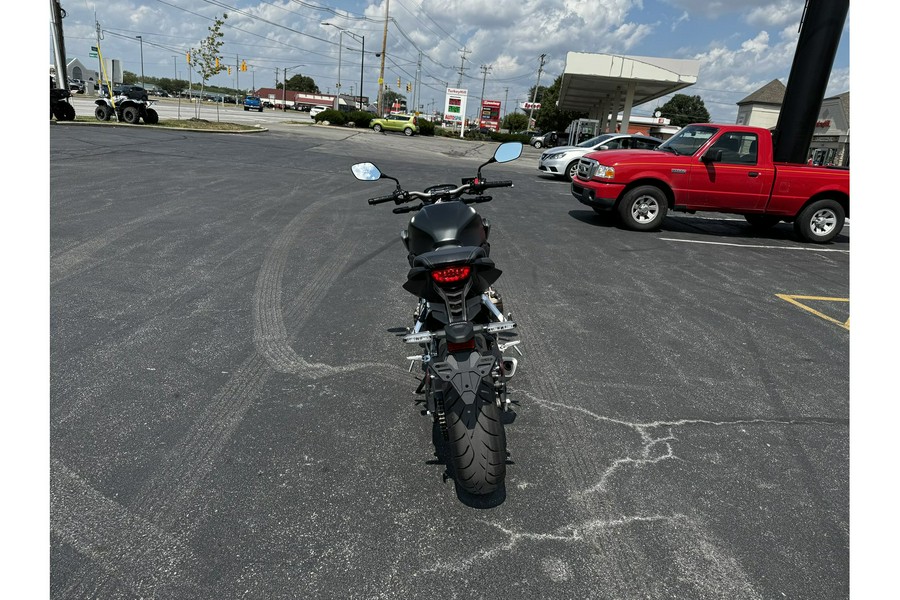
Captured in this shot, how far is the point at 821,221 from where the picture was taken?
1066 centimetres

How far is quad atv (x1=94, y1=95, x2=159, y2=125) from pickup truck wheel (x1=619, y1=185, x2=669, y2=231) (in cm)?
2525

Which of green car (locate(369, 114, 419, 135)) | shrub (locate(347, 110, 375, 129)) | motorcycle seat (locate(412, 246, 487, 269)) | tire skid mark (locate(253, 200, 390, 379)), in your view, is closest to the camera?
motorcycle seat (locate(412, 246, 487, 269))

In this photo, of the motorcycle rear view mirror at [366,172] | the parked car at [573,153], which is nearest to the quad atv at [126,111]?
the parked car at [573,153]

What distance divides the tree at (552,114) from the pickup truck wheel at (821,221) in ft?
238

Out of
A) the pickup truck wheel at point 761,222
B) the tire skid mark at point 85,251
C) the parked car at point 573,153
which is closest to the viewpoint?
the tire skid mark at point 85,251

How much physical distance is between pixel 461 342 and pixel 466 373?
16 centimetres

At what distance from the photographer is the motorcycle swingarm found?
8.57 ft

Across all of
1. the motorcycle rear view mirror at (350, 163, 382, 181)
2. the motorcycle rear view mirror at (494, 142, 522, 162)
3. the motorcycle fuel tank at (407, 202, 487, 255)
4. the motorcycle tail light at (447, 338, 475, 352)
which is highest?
the motorcycle rear view mirror at (494, 142, 522, 162)

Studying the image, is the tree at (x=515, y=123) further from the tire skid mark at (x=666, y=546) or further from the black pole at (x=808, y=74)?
the tire skid mark at (x=666, y=546)

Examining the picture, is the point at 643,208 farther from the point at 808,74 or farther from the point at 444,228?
the point at 444,228

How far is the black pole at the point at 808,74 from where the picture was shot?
452 inches

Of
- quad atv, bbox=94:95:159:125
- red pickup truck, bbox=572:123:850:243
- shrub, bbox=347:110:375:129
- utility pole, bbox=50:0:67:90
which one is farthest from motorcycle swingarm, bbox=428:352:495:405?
shrub, bbox=347:110:375:129

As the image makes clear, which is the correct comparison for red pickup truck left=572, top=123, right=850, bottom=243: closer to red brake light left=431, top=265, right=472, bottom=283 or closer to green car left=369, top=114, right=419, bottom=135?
red brake light left=431, top=265, right=472, bottom=283

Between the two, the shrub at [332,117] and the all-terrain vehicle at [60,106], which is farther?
the shrub at [332,117]
